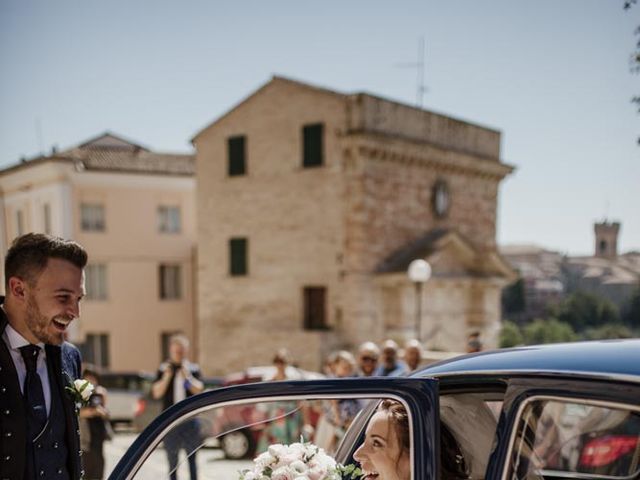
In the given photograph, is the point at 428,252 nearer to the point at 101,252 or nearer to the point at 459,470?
the point at 101,252

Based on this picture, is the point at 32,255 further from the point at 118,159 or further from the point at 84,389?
the point at 118,159

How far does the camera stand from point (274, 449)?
7.87ft

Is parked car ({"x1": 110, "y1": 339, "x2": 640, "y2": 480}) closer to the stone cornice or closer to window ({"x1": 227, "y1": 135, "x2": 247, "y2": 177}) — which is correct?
the stone cornice

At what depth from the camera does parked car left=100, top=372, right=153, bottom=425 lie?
17.8m

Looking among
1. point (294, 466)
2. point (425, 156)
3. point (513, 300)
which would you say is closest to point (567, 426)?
point (294, 466)

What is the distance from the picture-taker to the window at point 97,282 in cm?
2964

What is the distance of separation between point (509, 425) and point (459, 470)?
0.48 meters

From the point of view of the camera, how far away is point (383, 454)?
2252 mm

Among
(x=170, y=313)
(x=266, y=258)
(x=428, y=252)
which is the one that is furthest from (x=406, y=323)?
(x=170, y=313)

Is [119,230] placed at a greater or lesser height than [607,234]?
lesser

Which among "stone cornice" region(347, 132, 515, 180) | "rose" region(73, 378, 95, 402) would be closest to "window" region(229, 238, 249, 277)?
"stone cornice" region(347, 132, 515, 180)

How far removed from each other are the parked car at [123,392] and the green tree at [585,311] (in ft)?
51.6

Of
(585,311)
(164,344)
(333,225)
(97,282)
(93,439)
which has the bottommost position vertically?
(164,344)

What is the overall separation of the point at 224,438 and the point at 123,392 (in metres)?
19.6
